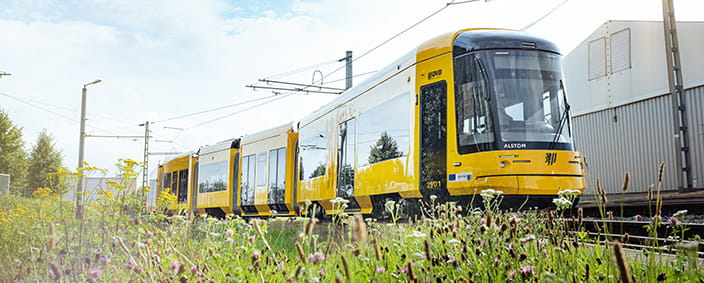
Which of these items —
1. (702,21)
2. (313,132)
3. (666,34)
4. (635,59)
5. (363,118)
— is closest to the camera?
(363,118)

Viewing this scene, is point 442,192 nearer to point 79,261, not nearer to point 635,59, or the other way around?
point 79,261

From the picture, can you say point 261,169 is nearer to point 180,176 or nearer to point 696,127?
point 180,176

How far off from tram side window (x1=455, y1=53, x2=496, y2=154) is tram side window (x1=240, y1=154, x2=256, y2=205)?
33.7ft

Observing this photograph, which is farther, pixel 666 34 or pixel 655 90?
pixel 655 90

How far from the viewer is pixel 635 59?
58.8 ft

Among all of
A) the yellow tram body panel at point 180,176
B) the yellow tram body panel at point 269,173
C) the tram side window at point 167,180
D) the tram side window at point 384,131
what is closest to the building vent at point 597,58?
the yellow tram body panel at point 269,173

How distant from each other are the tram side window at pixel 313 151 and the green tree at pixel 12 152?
74.6 feet

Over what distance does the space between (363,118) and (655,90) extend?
11.3 metres

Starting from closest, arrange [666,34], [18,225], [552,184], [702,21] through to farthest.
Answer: [18,225]
[552,184]
[666,34]
[702,21]

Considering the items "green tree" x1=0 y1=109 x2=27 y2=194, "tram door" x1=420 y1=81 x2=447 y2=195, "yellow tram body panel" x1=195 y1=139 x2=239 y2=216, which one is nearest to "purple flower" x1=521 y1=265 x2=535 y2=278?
"tram door" x1=420 y1=81 x2=447 y2=195

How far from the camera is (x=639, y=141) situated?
1772cm

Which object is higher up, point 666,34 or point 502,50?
point 666,34

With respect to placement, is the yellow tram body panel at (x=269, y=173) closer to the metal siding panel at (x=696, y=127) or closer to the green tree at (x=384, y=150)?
the green tree at (x=384, y=150)

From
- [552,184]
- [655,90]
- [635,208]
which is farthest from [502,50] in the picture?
[655,90]
